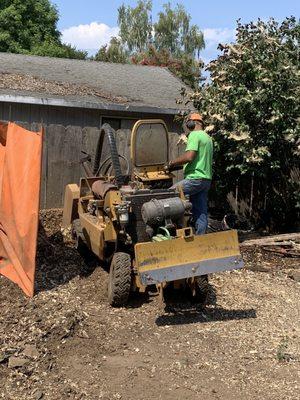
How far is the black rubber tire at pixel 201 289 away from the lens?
6480 mm

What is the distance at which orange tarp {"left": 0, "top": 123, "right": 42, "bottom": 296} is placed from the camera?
6504 mm

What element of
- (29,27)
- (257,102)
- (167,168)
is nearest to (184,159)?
(167,168)

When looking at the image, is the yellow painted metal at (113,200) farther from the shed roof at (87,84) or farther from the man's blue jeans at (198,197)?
the shed roof at (87,84)

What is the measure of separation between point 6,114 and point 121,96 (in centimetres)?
280

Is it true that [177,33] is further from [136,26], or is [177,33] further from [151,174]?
[151,174]

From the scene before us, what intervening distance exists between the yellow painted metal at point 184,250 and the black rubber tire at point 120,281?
A: 44cm

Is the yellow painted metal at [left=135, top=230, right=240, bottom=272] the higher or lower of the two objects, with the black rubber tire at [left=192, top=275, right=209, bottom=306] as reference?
higher

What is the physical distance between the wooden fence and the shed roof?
0.98 metres

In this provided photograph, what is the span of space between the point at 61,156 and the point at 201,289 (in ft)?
18.1

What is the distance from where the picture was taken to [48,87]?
12.7 m

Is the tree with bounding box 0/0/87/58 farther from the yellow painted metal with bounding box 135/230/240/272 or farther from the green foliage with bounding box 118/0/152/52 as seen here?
the yellow painted metal with bounding box 135/230/240/272

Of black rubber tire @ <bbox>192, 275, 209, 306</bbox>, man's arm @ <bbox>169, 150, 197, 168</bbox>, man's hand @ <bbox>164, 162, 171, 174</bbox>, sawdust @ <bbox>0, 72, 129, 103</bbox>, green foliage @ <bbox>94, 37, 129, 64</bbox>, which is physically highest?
green foliage @ <bbox>94, 37, 129, 64</bbox>

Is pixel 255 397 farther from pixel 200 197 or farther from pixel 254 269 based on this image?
pixel 254 269

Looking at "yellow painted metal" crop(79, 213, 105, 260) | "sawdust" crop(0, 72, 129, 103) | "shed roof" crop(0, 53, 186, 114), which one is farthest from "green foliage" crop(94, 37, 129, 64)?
"yellow painted metal" crop(79, 213, 105, 260)
